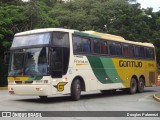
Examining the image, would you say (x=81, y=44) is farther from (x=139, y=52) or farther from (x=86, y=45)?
(x=139, y=52)

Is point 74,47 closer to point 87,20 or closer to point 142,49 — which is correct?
point 142,49

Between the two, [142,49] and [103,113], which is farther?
[142,49]

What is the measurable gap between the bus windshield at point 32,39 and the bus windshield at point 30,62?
0.31 m

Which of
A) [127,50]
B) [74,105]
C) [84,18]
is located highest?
[84,18]

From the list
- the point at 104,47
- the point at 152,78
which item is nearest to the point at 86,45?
the point at 104,47

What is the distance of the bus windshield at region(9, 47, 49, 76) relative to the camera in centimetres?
1730

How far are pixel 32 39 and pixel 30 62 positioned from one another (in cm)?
114

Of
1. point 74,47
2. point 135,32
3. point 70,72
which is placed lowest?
point 70,72

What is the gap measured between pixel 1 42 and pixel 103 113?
78.7 feet

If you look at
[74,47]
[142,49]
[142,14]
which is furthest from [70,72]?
[142,14]

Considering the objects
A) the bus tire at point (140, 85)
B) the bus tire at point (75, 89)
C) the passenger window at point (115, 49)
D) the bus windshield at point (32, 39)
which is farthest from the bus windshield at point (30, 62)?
the bus tire at point (140, 85)

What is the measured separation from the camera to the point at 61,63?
18.0m

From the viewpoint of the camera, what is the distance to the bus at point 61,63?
17.3 m

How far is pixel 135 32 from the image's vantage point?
4600cm
